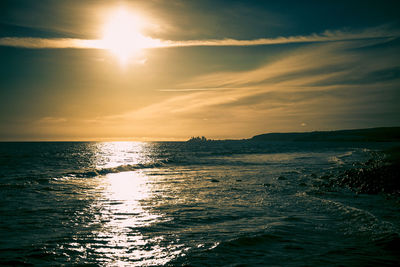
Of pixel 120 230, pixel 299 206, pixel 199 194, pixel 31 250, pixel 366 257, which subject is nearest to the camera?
pixel 366 257

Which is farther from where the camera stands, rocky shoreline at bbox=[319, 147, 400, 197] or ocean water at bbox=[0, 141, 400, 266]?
rocky shoreline at bbox=[319, 147, 400, 197]

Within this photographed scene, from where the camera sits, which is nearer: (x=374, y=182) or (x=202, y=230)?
(x=202, y=230)

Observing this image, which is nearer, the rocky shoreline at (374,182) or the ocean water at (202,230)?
the ocean water at (202,230)

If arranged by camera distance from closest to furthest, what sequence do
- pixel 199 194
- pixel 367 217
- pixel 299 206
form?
pixel 367 217
pixel 299 206
pixel 199 194

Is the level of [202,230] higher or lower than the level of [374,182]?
higher

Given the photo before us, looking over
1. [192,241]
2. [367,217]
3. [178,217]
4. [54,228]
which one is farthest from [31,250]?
[367,217]

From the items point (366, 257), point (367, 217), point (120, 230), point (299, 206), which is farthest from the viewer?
point (299, 206)

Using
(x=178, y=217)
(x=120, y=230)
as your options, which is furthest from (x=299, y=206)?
(x=120, y=230)

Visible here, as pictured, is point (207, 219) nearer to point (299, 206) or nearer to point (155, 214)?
point (155, 214)

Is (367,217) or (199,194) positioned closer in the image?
(367,217)

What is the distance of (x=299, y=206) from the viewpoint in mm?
14945

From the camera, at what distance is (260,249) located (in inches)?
346

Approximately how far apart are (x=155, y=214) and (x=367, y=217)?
9.70 metres

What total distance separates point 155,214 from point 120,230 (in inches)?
108
